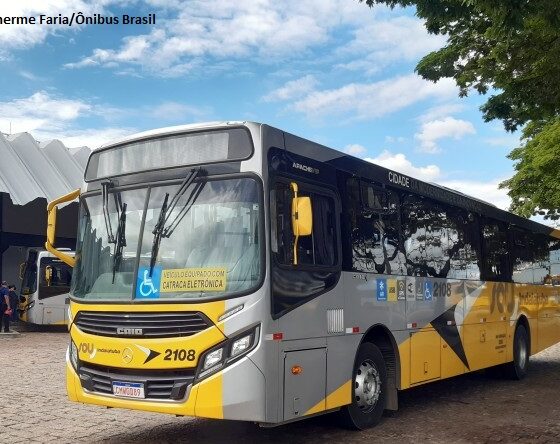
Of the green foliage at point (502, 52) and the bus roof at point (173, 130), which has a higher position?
the green foliage at point (502, 52)

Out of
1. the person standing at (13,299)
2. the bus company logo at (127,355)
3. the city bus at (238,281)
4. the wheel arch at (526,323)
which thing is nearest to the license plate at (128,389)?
the city bus at (238,281)

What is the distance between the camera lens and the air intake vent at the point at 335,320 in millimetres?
7293

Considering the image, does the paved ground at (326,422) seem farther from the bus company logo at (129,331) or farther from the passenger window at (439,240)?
the passenger window at (439,240)

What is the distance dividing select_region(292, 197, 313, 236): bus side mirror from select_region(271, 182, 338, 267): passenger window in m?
0.20

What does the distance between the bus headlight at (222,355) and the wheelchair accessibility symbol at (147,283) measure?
790 mm

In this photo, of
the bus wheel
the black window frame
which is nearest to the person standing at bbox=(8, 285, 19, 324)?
the bus wheel

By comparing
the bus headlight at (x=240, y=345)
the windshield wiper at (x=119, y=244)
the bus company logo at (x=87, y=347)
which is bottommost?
the bus company logo at (x=87, y=347)

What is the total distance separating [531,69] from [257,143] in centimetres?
824

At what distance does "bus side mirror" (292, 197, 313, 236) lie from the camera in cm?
634

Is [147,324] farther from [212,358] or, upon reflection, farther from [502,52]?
[502,52]

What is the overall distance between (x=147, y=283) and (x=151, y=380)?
909mm

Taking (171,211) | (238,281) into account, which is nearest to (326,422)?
(238,281)

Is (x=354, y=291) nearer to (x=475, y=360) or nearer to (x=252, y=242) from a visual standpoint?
(x=252, y=242)

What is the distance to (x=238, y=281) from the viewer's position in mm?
6309
